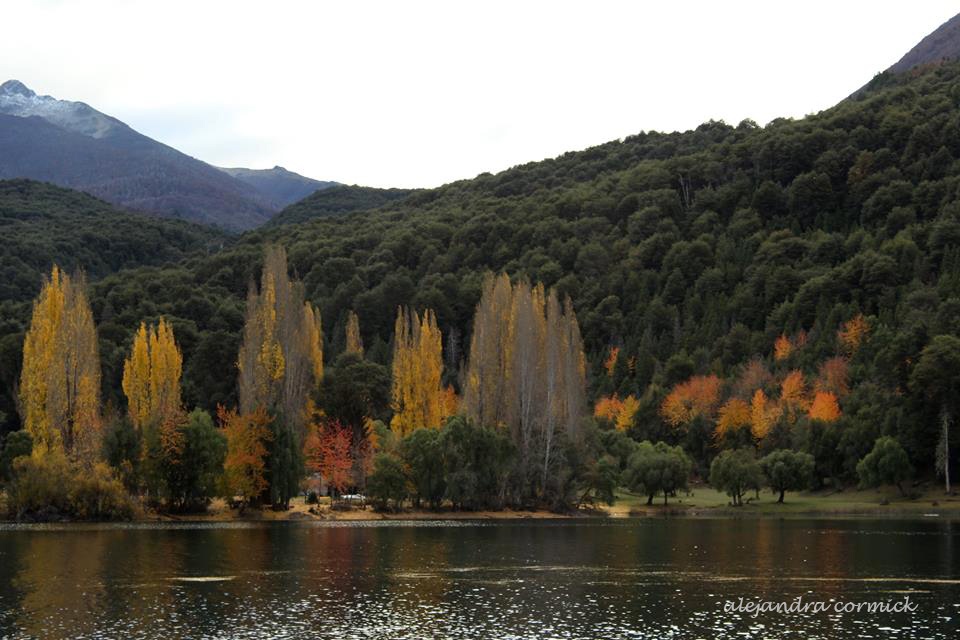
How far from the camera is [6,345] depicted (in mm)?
125562

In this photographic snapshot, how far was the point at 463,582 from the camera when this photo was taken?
4816cm

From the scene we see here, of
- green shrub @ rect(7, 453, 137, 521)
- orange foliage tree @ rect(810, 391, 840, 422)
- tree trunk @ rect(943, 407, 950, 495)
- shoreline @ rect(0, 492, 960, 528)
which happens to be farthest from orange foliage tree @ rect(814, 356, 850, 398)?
green shrub @ rect(7, 453, 137, 521)

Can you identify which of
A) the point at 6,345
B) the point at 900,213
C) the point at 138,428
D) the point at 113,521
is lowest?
the point at 113,521

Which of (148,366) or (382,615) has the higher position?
(148,366)

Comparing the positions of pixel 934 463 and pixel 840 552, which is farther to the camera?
pixel 934 463

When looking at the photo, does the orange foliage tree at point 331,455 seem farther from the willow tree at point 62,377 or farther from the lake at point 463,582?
the lake at point 463,582

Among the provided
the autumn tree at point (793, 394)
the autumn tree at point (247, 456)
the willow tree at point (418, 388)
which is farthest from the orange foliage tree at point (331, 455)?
the autumn tree at point (793, 394)

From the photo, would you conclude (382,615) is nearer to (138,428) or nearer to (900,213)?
(138,428)

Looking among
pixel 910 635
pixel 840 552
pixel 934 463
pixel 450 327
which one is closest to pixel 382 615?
pixel 910 635

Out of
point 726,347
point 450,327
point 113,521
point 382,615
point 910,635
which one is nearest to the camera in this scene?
point 910,635

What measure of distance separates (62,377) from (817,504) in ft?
217

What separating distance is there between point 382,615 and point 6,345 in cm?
10015

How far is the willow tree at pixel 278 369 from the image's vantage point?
285 ft

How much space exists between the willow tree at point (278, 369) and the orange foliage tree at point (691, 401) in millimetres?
50629
